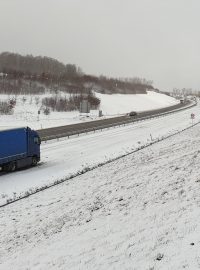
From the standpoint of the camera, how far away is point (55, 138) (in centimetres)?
4847

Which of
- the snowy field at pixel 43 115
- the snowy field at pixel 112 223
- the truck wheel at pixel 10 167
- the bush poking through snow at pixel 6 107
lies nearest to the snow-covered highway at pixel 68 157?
the truck wheel at pixel 10 167

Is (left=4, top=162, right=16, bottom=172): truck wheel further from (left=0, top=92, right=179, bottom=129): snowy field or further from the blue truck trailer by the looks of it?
(left=0, top=92, right=179, bottom=129): snowy field

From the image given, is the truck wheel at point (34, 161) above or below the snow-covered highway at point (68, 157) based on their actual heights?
above

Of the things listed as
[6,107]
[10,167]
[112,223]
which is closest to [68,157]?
[10,167]

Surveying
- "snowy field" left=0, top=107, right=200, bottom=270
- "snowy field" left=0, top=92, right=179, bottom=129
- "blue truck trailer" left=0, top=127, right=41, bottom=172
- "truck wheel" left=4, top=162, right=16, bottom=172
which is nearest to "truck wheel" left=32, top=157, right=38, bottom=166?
"blue truck trailer" left=0, top=127, right=41, bottom=172

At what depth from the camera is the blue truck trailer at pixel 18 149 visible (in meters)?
28.2

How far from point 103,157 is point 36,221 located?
780 inches

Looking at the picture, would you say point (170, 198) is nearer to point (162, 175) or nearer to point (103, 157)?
point (162, 175)

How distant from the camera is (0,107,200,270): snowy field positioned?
11.3 meters

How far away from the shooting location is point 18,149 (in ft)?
97.8

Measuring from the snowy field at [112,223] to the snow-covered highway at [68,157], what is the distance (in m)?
1.44

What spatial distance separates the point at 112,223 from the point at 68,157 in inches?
858

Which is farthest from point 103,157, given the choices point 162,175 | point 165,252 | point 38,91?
point 38,91

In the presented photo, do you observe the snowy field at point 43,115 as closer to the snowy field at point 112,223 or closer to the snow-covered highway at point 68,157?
the snow-covered highway at point 68,157
